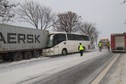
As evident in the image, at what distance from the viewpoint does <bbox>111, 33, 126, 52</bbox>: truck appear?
113 feet

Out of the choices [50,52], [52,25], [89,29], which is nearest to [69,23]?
[52,25]

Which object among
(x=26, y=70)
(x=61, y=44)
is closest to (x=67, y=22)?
(x=61, y=44)

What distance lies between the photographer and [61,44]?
→ 30.1 meters

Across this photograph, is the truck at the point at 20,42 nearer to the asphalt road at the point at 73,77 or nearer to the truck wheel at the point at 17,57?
the truck wheel at the point at 17,57

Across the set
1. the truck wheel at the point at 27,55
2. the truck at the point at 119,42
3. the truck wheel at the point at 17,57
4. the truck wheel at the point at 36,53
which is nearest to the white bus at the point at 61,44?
the truck wheel at the point at 36,53

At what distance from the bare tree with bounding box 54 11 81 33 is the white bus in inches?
1429

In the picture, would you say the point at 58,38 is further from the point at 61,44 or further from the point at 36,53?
the point at 36,53

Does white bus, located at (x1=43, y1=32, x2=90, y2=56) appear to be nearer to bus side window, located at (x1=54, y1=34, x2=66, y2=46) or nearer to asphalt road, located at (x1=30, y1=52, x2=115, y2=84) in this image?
bus side window, located at (x1=54, y1=34, x2=66, y2=46)

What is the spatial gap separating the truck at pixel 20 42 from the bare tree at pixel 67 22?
140 feet

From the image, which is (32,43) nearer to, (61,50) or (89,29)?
(61,50)

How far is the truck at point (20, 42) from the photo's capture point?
21.4 meters

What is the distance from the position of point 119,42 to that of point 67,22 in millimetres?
39689

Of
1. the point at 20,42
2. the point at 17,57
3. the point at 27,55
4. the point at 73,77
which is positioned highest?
the point at 20,42

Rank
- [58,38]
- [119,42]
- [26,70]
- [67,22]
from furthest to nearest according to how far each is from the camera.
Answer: [67,22] → [119,42] → [58,38] → [26,70]
